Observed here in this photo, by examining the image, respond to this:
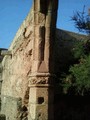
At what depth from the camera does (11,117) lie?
10406 mm

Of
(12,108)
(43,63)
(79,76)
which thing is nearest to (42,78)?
(43,63)

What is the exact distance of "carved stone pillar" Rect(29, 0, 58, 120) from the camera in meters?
8.40

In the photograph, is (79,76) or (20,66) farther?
(20,66)

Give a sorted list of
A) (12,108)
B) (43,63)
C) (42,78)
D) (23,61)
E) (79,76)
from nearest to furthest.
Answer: (42,78)
(43,63)
(79,76)
(23,61)
(12,108)

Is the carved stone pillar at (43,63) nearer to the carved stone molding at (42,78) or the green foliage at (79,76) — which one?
the carved stone molding at (42,78)

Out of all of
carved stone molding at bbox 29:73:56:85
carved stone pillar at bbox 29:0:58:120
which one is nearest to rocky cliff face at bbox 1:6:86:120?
carved stone pillar at bbox 29:0:58:120

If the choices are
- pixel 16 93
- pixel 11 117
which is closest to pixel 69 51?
pixel 16 93

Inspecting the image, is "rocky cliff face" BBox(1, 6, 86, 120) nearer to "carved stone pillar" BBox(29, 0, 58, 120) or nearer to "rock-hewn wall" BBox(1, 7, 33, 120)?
"rock-hewn wall" BBox(1, 7, 33, 120)

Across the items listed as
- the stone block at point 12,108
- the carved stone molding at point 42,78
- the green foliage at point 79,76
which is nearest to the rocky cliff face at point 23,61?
the stone block at point 12,108

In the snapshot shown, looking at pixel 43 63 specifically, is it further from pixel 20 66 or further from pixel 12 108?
pixel 12 108

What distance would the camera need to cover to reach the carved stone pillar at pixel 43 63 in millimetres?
8398

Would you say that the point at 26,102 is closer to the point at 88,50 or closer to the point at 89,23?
the point at 88,50

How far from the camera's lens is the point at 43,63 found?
28.3 feet

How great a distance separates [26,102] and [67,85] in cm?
147
